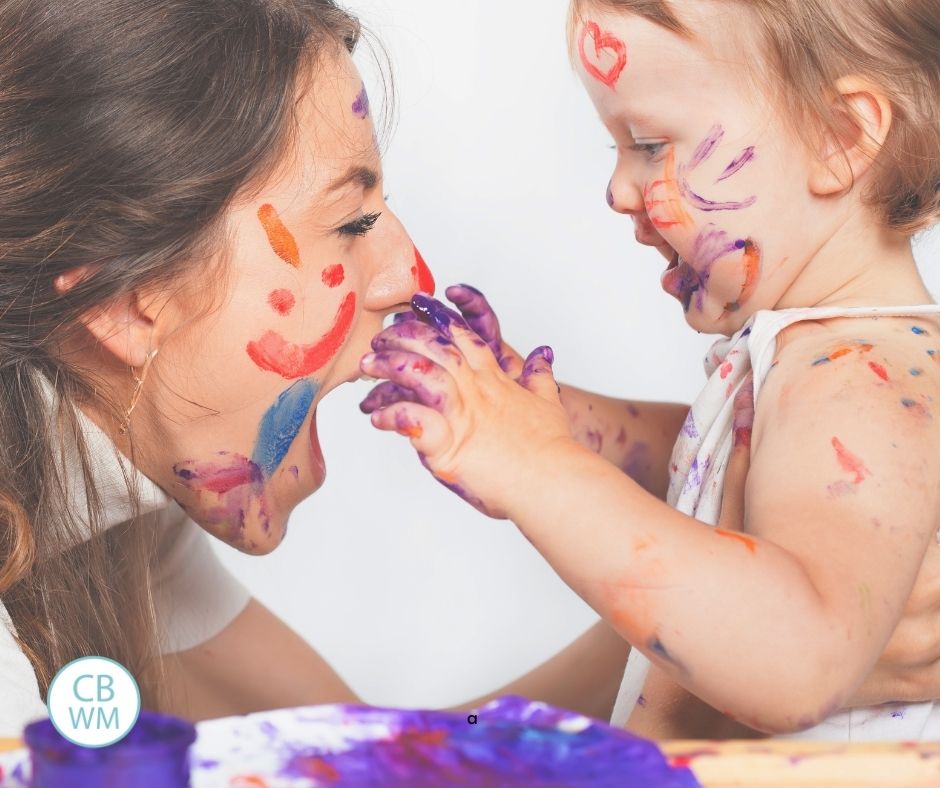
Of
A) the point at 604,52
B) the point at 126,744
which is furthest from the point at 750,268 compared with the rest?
the point at 126,744

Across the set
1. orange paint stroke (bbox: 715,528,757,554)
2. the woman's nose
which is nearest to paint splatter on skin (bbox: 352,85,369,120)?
the woman's nose

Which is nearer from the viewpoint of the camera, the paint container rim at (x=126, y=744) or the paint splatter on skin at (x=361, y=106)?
the paint container rim at (x=126, y=744)

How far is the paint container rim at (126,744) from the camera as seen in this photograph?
1.95ft

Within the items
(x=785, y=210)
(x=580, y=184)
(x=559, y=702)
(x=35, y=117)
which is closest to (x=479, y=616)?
(x=559, y=702)

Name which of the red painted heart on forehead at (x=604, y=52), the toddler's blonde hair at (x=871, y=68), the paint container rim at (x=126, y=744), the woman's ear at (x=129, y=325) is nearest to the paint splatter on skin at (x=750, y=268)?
the toddler's blonde hair at (x=871, y=68)

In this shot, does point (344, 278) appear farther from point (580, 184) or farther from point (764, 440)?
point (580, 184)

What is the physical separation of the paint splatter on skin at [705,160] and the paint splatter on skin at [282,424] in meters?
0.42

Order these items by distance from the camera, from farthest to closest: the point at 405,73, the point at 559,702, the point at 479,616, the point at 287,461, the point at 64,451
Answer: the point at 479,616
the point at 405,73
the point at 559,702
the point at 287,461
the point at 64,451

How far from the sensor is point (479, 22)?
174cm

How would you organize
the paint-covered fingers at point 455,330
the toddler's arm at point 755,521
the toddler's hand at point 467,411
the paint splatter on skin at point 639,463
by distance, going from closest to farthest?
the toddler's arm at point 755,521 < the toddler's hand at point 467,411 < the paint-covered fingers at point 455,330 < the paint splatter on skin at point 639,463

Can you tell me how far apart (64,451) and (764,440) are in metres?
0.64

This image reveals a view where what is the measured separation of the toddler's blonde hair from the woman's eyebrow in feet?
0.96

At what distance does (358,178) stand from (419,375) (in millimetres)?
277

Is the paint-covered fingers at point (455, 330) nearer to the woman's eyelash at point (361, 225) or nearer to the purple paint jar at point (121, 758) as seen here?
the woman's eyelash at point (361, 225)
